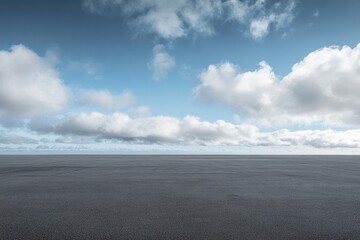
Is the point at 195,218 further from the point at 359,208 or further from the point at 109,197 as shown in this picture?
the point at 359,208

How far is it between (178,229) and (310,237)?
3.89 meters

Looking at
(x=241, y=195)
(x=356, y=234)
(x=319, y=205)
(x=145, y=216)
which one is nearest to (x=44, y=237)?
(x=145, y=216)

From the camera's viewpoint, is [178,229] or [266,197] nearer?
[178,229]

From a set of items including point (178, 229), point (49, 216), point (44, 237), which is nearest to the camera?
point (44, 237)

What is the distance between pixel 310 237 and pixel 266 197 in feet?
20.9

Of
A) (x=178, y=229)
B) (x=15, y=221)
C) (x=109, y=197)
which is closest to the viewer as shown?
(x=178, y=229)

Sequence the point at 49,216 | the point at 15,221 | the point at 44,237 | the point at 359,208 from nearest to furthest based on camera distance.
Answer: the point at 44,237 < the point at 15,221 < the point at 49,216 < the point at 359,208

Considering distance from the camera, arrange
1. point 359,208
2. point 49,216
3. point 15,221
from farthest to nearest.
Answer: point 359,208 → point 49,216 → point 15,221

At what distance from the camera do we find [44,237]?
8000 mm

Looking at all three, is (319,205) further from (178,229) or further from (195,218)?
(178,229)

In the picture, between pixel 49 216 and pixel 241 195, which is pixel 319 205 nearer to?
pixel 241 195

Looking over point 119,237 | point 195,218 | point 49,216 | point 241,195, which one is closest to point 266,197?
point 241,195

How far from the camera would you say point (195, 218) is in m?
10.1

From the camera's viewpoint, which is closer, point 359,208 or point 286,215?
Result: point 286,215
